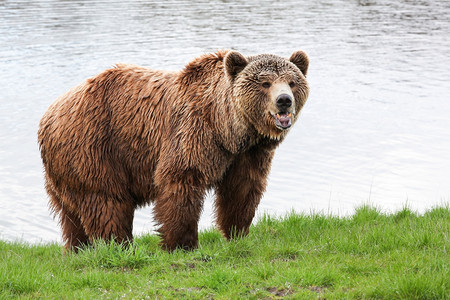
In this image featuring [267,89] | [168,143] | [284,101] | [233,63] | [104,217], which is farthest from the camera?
[104,217]

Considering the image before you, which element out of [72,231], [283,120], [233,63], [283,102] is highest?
[233,63]

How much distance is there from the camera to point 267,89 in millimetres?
6043

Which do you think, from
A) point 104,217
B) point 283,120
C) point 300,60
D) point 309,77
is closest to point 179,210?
point 104,217

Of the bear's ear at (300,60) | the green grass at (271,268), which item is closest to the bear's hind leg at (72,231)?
the green grass at (271,268)

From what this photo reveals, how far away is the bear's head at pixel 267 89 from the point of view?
19.3 feet

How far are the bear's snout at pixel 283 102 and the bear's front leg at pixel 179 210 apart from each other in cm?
116

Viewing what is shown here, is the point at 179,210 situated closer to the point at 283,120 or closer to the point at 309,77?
the point at 283,120

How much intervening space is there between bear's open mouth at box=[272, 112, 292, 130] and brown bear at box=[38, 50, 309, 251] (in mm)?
160

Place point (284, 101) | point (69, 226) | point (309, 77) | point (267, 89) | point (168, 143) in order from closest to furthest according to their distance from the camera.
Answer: point (284, 101), point (267, 89), point (168, 143), point (69, 226), point (309, 77)

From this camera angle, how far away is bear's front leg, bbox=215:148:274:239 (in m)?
6.56

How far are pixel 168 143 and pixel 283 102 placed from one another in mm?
1343

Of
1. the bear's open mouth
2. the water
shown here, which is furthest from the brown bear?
the water

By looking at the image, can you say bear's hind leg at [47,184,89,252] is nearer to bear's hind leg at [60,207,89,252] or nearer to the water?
bear's hind leg at [60,207,89,252]

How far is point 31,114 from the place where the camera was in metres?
15.4
